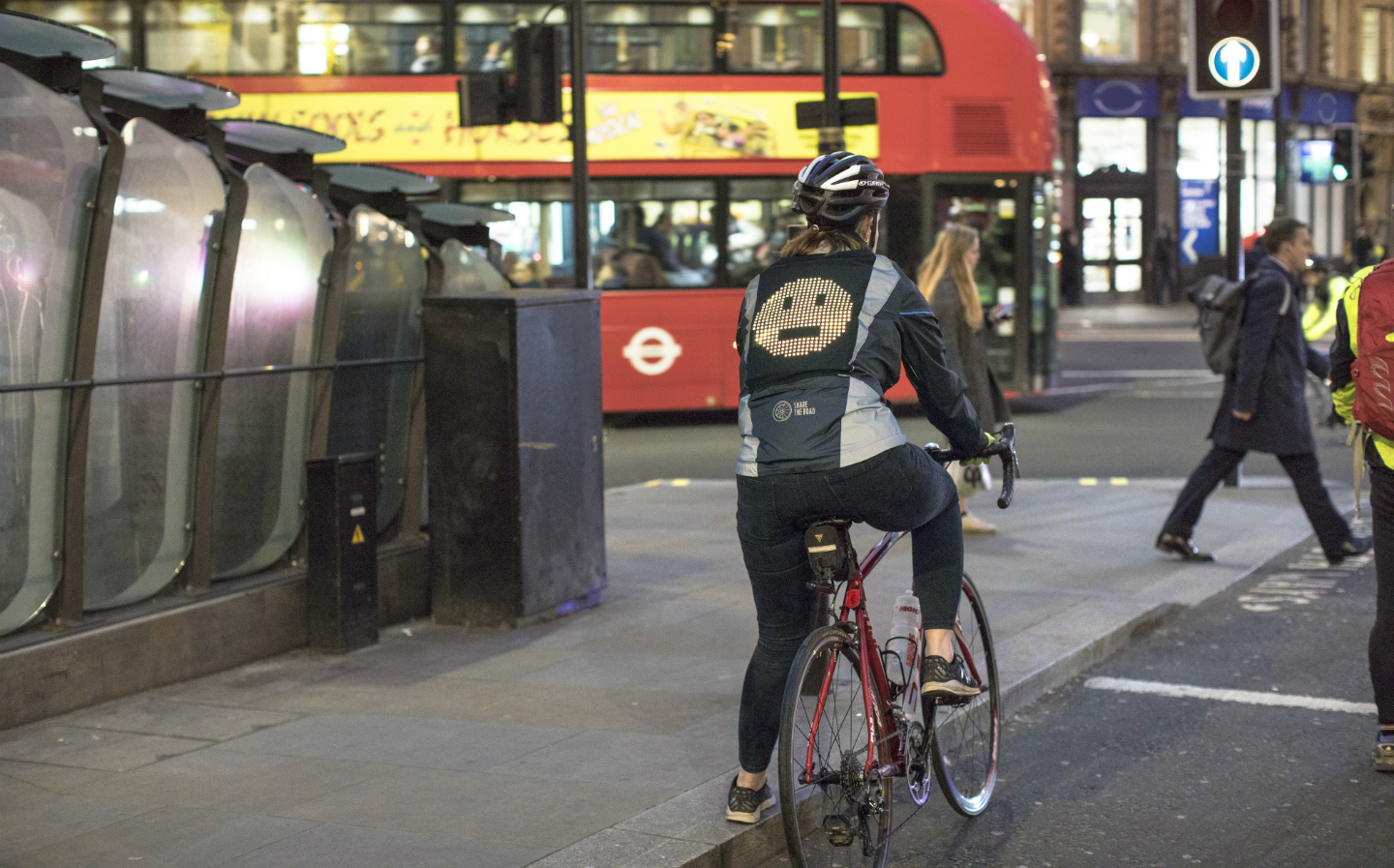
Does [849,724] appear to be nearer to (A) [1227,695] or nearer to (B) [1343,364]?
(B) [1343,364]

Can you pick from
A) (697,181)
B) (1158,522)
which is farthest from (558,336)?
(697,181)

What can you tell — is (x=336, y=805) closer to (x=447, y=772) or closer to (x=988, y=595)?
(x=447, y=772)

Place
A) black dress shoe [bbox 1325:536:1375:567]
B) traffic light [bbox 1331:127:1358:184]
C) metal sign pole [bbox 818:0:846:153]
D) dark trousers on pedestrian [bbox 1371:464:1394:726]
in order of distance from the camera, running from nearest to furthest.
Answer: dark trousers on pedestrian [bbox 1371:464:1394:726], black dress shoe [bbox 1325:536:1375:567], metal sign pole [bbox 818:0:846:153], traffic light [bbox 1331:127:1358:184]

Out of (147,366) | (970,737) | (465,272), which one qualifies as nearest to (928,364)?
(970,737)

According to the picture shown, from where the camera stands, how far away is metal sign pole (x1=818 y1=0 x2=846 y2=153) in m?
9.52

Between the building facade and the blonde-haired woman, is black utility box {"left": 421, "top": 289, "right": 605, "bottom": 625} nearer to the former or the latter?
the blonde-haired woman

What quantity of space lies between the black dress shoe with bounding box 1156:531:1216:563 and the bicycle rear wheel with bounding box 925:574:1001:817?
3.78 metres

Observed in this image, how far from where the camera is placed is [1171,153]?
37812 millimetres

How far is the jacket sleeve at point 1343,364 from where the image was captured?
5230mm

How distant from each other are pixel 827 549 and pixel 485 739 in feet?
6.09

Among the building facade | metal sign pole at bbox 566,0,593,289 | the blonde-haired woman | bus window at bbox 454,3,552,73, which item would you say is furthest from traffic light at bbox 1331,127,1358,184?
metal sign pole at bbox 566,0,593,289

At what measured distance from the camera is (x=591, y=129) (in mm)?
15320

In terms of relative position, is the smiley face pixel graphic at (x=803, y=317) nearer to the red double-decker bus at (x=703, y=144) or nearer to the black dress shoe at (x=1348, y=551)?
the black dress shoe at (x=1348, y=551)

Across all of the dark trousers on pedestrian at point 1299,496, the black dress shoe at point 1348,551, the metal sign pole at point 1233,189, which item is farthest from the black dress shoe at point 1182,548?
the metal sign pole at point 1233,189
